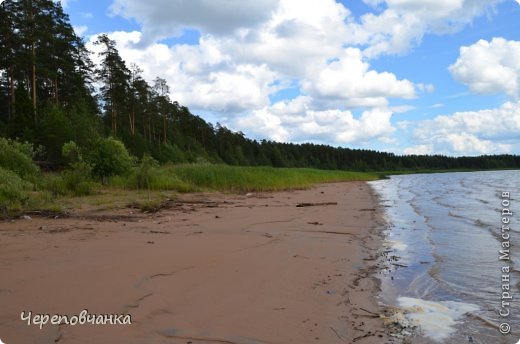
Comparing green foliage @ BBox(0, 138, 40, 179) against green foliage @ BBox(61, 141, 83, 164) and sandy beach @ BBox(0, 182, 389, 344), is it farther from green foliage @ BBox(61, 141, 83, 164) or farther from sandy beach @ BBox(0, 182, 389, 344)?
sandy beach @ BBox(0, 182, 389, 344)

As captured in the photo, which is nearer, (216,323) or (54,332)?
(54,332)

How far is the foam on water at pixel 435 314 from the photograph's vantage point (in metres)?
3.66

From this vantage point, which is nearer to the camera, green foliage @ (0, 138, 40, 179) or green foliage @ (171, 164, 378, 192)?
green foliage @ (0, 138, 40, 179)

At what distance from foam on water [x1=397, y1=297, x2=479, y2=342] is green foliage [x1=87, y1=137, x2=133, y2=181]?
14584 millimetres

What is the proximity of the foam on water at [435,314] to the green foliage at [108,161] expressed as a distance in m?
14.6

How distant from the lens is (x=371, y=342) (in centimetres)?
330

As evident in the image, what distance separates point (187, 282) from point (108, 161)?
13.8m

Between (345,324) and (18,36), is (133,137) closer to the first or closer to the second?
(18,36)

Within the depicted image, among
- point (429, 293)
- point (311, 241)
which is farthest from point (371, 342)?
point (311, 241)

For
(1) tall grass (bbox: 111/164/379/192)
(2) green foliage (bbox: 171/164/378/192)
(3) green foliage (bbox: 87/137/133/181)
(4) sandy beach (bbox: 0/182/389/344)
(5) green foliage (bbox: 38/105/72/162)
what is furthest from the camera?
(5) green foliage (bbox: 38/105/72/162)

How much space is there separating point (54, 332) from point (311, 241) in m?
4.99

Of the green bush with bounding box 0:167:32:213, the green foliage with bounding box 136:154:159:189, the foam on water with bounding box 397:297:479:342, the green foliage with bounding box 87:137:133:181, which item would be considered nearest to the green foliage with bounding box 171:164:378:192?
the green foliage with bounding box 136:154:159:189

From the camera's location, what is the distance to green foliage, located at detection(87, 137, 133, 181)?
17125 mm

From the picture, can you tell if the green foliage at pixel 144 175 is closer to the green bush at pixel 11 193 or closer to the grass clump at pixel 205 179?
the grass clump at pixel 205 179
